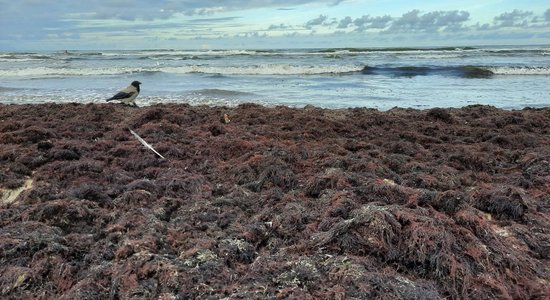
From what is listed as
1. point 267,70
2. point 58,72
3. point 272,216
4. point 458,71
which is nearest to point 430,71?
point 458,71

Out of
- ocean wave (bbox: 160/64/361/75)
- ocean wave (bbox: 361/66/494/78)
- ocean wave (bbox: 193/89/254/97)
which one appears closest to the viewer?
ocean wave (bbox: 193/89/254/97)

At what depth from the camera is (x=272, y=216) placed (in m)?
3.82

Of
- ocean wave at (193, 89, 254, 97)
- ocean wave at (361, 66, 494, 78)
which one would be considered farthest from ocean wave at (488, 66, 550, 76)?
ocean wave at (193, 89, 254, 97)

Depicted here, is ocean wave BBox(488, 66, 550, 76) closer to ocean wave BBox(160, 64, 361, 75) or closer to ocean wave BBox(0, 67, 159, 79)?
ocean wave BBox(160, 64, 361, 75)

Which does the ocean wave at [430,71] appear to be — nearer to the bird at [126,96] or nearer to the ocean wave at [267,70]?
the ocean wave at [267,70]

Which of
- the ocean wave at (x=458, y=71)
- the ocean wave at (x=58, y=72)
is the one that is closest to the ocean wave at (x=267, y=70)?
the ocean wave at (x=458, y=71)

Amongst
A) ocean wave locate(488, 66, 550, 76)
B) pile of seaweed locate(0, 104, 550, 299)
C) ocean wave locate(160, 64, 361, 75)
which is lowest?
pile of seaweed locate(0, 104, 550, 299)

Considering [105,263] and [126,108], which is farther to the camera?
[126,108]

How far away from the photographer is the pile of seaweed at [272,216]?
2898 millimetres

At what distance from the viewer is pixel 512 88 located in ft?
53.9

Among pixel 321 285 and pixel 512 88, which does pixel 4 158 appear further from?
pixel 512 88

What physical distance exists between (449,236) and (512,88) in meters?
15.5

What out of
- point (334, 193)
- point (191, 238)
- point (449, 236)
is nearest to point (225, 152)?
point (334, 193)

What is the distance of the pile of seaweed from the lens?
290 centimetres
